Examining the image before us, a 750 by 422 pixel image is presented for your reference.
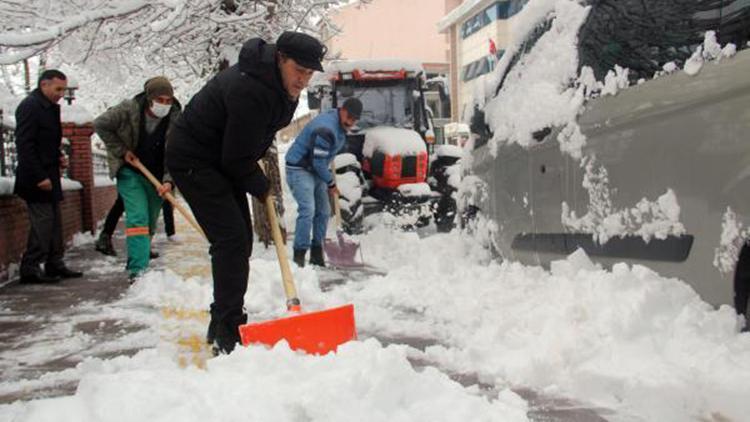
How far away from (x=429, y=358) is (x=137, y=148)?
3.92 metres

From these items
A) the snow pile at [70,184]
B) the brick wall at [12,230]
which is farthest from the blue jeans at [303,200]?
the snow pile at [70,184]

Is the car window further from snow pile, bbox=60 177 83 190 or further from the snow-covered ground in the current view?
snow pile, bbox=60 177 83 190

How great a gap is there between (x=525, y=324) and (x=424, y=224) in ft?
20.8

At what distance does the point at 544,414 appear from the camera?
2992mm

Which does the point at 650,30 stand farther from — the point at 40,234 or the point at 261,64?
the point at 40,234

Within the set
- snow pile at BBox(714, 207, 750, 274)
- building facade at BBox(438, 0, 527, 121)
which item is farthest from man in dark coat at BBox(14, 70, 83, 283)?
building facade at BBox(438, 0, 527, 121)

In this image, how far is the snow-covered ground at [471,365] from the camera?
2695 mm

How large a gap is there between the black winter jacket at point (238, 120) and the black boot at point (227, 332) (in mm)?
703

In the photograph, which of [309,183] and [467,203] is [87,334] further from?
Answer: [467,203]

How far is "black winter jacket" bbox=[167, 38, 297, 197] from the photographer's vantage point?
3637mm

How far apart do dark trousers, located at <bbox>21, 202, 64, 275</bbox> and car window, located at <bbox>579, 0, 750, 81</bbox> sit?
16.1ft

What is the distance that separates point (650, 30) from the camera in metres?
3.59

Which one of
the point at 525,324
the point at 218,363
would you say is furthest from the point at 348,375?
the point at 525,324

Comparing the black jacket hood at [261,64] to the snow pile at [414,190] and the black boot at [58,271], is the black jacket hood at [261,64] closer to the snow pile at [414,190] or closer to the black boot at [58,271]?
the black boot at [58,271]
